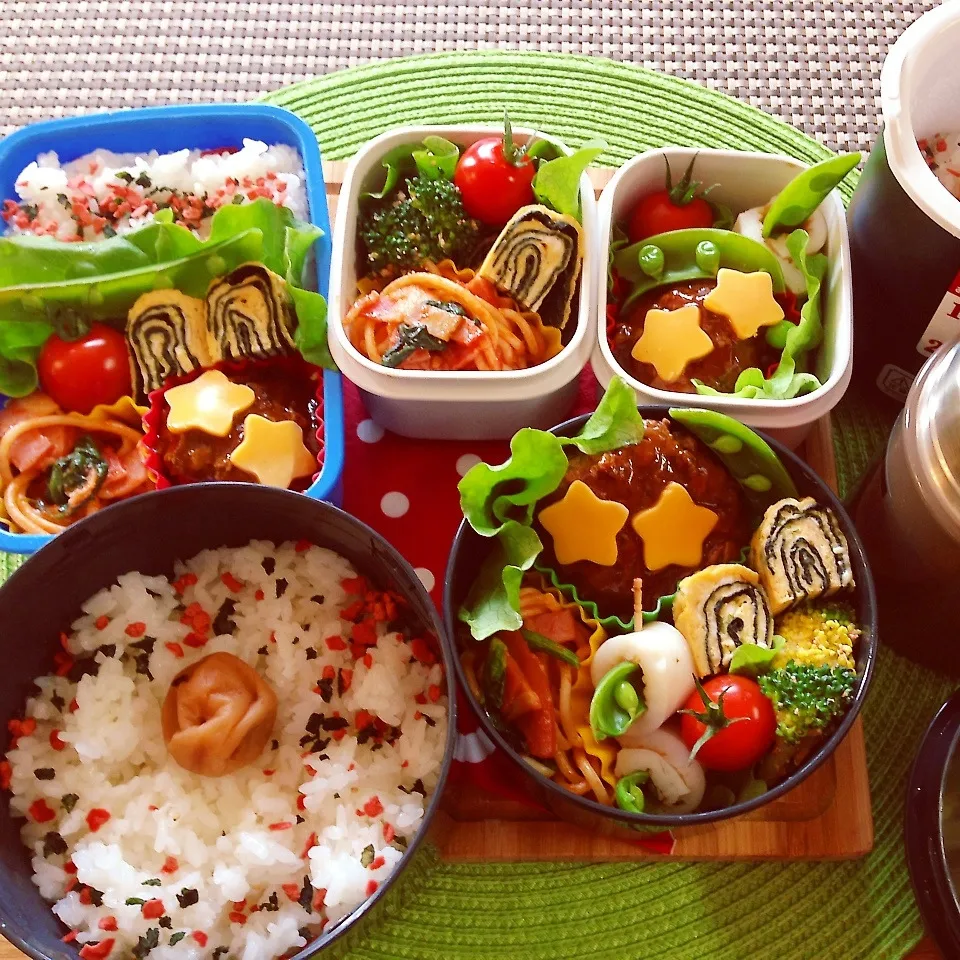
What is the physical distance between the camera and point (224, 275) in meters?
1.23

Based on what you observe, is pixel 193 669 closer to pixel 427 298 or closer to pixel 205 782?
pixel 205 782

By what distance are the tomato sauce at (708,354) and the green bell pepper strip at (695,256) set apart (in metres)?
0.02

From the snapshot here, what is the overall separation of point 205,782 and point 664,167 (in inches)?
37.2

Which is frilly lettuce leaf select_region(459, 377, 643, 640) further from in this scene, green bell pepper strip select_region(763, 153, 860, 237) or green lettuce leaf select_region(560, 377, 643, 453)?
green bell pepper strip select_region(763, 153, 860, 237)

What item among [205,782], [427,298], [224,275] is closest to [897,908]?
[205,782]

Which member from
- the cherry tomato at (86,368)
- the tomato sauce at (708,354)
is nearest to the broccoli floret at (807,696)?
the tomato sauce at (708,354)

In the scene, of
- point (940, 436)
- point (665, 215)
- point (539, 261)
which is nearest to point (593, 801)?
point (940, 436)

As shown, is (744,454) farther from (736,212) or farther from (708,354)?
(736,212)

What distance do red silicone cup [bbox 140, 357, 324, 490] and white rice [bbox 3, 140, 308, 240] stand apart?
23 cm

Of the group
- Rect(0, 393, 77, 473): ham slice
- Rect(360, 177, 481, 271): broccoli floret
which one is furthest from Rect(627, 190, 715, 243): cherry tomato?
Rect(0, 393, 77, 473): ham slice

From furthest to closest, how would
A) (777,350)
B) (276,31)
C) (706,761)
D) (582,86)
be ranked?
1. (276,31)
2. (582,86)
3. (777,350)
4. (706,761)

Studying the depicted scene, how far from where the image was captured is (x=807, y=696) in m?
0.98

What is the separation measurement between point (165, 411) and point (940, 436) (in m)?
0.89

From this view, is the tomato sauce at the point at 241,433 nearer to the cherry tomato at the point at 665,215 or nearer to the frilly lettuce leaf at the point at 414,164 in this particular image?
the frilly lettuce leaf at the point at 414,164
